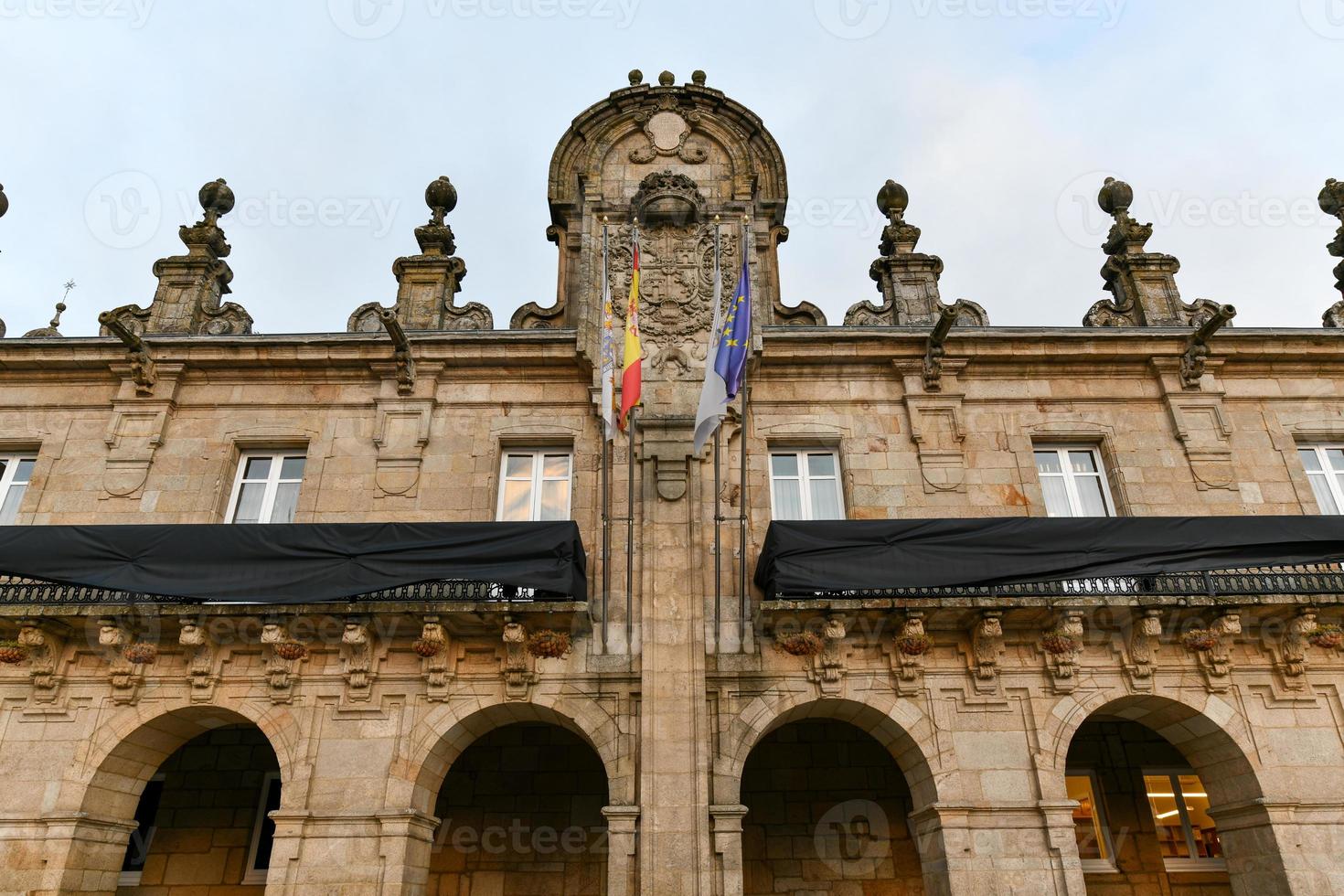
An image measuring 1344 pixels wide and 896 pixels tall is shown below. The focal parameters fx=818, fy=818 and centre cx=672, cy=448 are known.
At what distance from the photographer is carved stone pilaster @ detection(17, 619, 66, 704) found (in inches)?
454

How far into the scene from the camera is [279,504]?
13.7 m

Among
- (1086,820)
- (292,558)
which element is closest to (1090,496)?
(1086,820)

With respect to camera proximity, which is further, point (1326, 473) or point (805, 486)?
point (1326, 473)

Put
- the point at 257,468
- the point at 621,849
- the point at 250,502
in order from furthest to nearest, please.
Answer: the point at 257,468
the point at 250,502
the point at 621,849

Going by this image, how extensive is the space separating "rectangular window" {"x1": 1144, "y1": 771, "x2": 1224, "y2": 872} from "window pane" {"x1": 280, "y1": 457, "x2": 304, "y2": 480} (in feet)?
49.6

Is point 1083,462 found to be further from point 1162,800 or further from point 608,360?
point 608,360

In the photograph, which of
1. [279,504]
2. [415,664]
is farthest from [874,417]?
[279,504]

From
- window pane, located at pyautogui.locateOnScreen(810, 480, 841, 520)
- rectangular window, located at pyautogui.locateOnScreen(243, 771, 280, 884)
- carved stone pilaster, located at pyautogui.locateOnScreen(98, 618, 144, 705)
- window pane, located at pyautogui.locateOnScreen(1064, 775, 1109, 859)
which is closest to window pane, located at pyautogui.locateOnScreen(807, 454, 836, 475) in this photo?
window pane, located at pyautogui.locateOnScreen(810, 480, 841, 520)

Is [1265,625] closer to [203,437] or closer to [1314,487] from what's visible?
[1314,487]

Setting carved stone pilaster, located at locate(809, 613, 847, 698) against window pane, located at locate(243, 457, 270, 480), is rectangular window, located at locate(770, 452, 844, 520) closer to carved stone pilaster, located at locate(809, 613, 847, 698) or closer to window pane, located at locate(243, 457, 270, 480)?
carved stone pilaster, located at locate(809, 613, 847, 698)

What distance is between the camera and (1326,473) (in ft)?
45.8

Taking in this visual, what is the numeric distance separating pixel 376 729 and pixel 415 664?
984 millimetres

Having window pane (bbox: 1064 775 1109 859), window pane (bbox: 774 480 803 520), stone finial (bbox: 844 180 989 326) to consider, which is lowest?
window pane (bbox: 1064 775 1109 859)

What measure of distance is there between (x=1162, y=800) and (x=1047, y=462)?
5802mm
